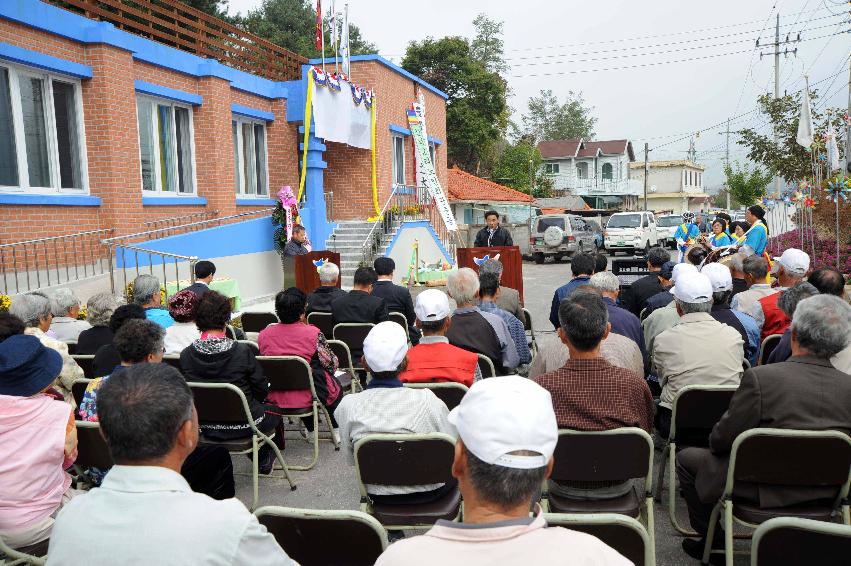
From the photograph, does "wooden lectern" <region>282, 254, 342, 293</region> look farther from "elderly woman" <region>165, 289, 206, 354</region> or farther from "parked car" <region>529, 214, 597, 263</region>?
"parked car" <region>529, 214, 597, 263</region>

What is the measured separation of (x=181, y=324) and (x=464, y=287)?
7.25ft

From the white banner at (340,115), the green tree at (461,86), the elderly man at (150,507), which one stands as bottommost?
the elderly man at (150,507)

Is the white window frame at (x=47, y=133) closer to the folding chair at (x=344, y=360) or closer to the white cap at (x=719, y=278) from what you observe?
the folding chair at (x=344, y=360)

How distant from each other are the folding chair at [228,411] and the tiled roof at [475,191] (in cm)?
2481

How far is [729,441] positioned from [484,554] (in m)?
2.07

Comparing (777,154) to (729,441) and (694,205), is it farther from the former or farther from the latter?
(694,205)

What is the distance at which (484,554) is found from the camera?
143cm

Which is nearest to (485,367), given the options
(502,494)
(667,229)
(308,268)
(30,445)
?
(30,445)

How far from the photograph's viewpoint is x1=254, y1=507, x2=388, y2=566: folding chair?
2.13 metres

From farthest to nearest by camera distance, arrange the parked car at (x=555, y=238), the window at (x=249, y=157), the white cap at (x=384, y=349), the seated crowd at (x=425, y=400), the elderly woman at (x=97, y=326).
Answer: the parked car at (x=555, y=238) < the window at (x=249, y=157) < the elderly woman at (x=97, y=326) < the white cap at (x=384, y=349) < the seated crowd at (x=425, y=400)

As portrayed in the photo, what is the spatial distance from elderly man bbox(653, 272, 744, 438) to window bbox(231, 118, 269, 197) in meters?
11.4

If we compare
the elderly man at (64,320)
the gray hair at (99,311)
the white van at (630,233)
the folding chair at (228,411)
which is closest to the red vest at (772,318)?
the folding chair at (228,411)

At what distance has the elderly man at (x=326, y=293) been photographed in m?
7.21

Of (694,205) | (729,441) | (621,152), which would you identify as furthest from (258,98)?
(694,205)
